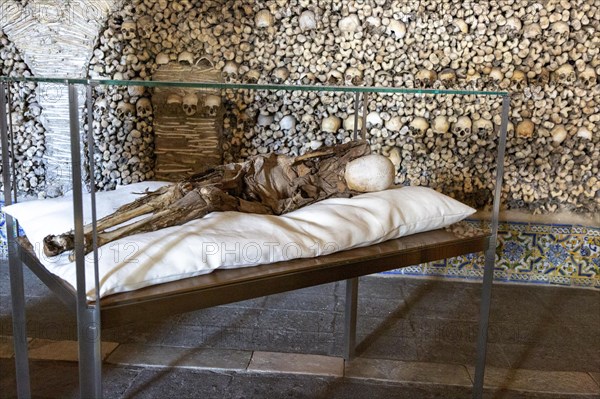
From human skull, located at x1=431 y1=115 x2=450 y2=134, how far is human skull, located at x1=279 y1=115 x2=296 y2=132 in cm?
81

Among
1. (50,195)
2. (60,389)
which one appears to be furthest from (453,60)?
(60,389)

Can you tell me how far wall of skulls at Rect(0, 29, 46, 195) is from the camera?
10.9 ft

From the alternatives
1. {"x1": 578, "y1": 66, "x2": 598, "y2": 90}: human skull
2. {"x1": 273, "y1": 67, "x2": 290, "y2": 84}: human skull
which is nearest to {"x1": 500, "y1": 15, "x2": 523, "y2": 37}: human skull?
{"x1": 578, "y1": 66, "x2": 598, "y2": 90}: human skull

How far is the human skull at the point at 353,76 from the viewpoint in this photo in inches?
132

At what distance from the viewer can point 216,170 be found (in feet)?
6.71

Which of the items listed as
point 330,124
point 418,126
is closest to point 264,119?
point 330,124

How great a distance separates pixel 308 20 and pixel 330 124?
605 millimetres

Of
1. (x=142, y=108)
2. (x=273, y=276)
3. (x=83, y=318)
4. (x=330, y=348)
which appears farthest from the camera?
(x=142, y=108)

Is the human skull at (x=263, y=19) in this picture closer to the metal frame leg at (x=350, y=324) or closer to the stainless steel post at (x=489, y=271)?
the metal frame leg at (x=350, y=324)

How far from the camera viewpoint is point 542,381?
2.32 m

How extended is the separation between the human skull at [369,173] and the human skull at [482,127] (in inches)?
59.5

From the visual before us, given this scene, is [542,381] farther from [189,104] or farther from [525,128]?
[189,104]

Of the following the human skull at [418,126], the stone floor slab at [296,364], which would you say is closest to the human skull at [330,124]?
the human skull at [418,126]

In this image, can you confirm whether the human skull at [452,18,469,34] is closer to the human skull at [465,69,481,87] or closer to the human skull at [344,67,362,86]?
the human skull at [465,69,481,87]
